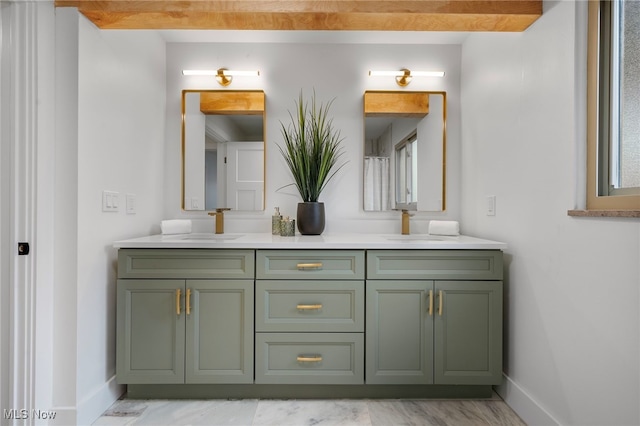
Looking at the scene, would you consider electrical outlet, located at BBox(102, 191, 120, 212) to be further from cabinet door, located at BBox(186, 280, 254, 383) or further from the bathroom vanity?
cabinet door, located at BBox(186, 280, 254, 383)

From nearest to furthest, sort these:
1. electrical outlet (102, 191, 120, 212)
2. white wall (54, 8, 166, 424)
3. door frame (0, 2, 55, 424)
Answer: door frame (0, 2, 55, 424) → white wall (54, 8, 166, 424) → electrical outlet (102, 191, 120, 212)

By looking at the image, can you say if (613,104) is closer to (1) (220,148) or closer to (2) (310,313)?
(2) (310,313)

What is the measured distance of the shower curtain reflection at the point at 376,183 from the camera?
2377 mm

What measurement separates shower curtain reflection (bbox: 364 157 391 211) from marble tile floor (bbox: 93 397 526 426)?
1.22 metres

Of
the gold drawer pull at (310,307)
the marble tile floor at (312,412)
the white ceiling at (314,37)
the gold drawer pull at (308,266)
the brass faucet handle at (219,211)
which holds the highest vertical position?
the white ceiling at (314,37)

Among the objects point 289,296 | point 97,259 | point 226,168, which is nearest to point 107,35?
point 226,168

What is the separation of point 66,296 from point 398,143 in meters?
2.09

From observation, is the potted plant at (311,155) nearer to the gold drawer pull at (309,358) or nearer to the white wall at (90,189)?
the gold drawer pull at (309,358)

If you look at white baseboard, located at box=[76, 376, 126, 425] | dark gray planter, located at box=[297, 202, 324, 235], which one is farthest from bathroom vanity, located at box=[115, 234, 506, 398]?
dark gray planter, located at box=[297, 202, 324, 235]

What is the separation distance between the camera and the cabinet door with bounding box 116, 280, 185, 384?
5.66 feet

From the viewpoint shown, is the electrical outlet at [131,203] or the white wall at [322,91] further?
the white wall at [322,91]

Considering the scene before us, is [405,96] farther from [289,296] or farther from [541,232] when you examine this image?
[289,296]

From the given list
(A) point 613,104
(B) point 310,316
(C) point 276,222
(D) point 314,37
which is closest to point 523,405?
(B) point 310,316

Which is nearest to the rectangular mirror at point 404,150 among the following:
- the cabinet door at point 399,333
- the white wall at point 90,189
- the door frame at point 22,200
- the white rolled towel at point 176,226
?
the cabinet door at point 399,333
